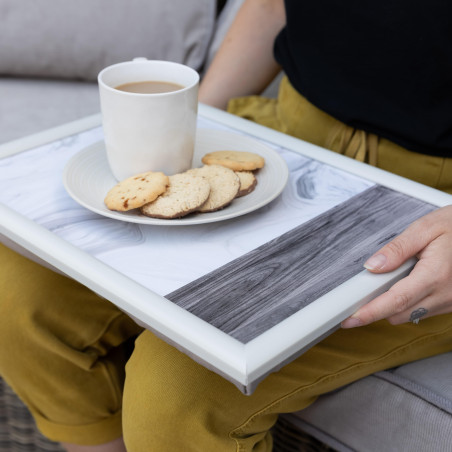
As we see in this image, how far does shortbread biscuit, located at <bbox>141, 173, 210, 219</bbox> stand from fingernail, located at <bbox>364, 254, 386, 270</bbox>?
16 cm

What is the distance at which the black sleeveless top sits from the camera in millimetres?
739

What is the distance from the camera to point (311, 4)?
83 centimetres

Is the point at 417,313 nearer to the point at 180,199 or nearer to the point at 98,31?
the point at 180,199

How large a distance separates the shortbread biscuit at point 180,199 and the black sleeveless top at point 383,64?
304 mm

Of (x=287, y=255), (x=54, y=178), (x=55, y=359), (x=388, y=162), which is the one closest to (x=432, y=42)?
(x=388, y=162)

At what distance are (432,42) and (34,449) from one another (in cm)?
87

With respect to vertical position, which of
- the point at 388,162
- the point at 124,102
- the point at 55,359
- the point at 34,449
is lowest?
the point at 34,449

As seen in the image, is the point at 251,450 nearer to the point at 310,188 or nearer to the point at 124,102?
the point at 310,188

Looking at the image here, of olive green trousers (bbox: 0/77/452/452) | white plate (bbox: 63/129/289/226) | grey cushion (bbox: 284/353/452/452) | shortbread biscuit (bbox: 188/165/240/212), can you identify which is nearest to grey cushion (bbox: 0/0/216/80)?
olive green trousers (bbox: 0/77/452/452)

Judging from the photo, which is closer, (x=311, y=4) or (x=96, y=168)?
(x=96, y=168)

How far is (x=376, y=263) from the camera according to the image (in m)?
0.52

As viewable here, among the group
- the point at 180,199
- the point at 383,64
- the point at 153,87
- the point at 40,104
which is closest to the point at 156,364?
the point at 180,199

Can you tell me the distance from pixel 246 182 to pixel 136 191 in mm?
121

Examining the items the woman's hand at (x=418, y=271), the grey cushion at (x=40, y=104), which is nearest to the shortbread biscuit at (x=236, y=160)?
the woman's hand at (x=418, y=271)
